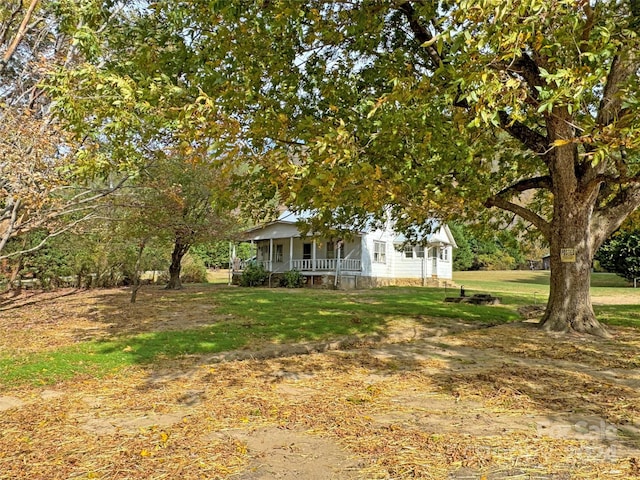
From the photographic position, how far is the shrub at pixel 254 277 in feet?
100

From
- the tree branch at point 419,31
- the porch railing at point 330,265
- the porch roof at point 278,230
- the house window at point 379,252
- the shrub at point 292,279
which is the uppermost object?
the tree branch at point 419,31

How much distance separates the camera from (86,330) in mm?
10641

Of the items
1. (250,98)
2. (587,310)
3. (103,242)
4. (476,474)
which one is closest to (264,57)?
(250,98)

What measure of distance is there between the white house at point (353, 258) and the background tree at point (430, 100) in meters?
18.4

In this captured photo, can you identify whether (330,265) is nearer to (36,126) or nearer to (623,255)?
(623,255)

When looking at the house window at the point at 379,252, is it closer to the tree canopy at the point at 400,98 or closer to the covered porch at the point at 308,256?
the covered porch at the point at 308,256

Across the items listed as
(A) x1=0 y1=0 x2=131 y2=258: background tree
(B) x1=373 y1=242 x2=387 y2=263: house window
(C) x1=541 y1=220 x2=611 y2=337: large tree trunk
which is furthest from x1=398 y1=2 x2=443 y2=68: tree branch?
(B) x1=373 y1=242 x2=387 y2=263: house window

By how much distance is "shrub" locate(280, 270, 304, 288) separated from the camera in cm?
2916

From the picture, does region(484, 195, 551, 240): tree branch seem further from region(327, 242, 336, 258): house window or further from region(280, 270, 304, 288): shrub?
region(327, 242, 336, 258): house window

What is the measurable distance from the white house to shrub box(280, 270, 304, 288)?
0.75 meters

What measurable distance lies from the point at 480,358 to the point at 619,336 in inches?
177

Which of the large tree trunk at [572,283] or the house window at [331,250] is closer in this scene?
the large tree trunk at [572,283]

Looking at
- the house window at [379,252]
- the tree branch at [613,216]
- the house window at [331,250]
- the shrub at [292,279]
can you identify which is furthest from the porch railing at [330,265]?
the tree branch at [613,216]

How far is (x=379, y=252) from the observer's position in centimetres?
3228
